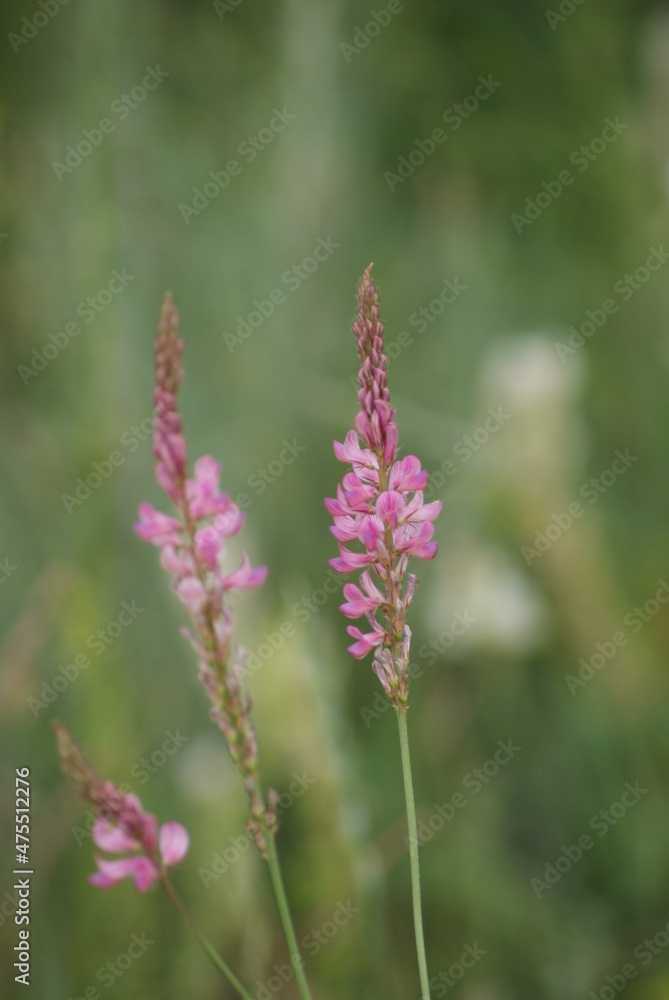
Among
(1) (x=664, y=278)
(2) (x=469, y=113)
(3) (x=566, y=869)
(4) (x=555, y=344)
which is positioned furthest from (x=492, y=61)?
(3) (x=566, y=869)

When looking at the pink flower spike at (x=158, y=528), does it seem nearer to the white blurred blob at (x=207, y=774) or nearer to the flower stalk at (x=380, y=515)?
the flower stalk at (x=380, y=515)

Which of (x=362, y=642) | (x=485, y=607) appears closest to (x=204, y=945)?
(x=362, y=642)

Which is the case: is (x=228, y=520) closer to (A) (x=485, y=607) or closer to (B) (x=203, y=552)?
(B) (x=203, y=552)

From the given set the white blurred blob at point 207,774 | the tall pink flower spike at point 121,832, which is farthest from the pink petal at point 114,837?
the white blurred blob at point 207,774

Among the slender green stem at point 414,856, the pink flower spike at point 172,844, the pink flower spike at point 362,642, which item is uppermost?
the pink flower spike at point 362,642

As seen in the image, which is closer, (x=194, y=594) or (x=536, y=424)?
(x=194, y=594)
